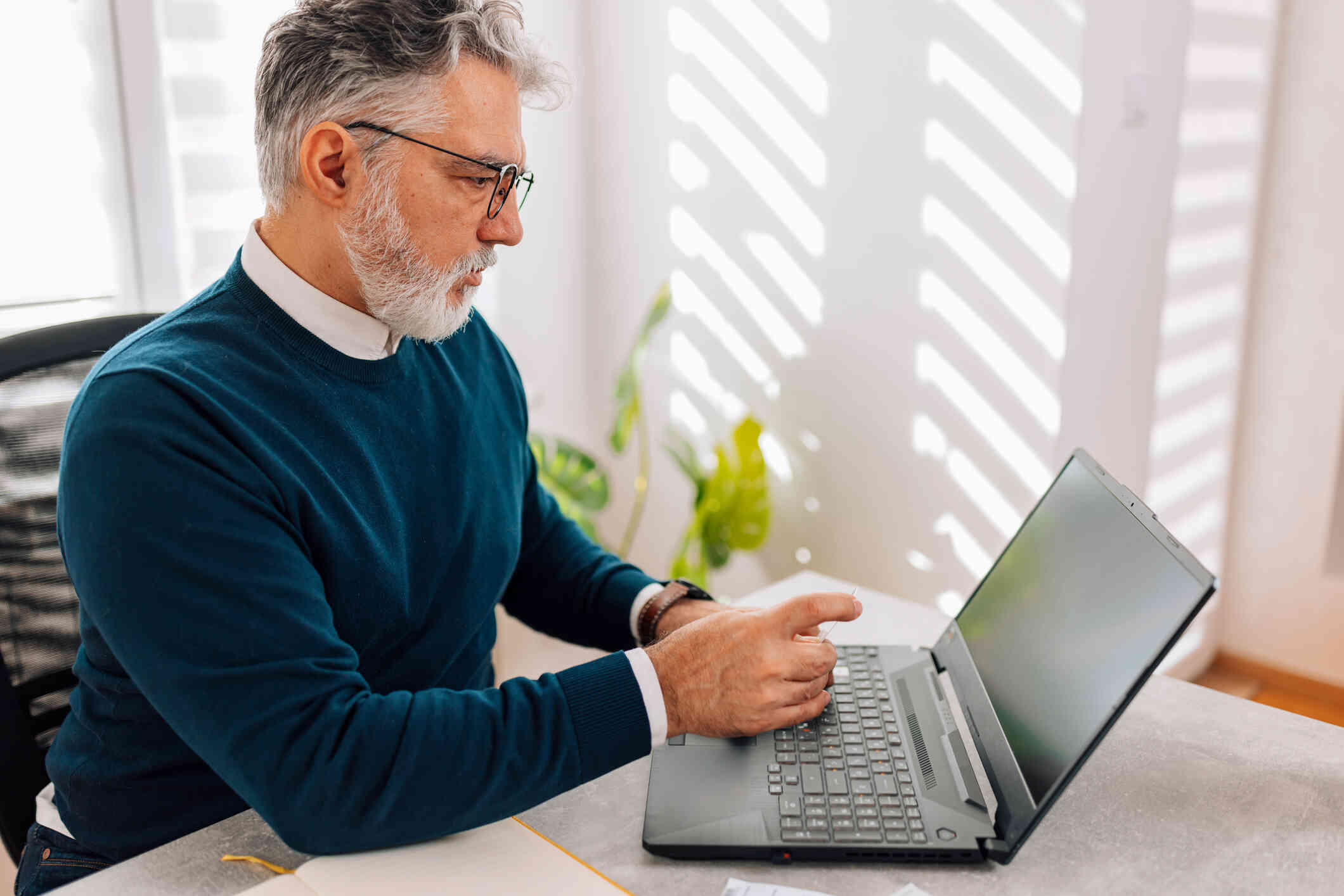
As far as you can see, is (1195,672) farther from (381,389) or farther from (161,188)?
(161,188)

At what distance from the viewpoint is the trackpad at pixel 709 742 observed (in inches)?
36.9

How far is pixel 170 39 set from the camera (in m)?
1.83

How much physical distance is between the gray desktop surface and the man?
0.06 m

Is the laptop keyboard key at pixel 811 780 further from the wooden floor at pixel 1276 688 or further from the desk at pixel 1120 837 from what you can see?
the wooden floor at pixel 1276 688

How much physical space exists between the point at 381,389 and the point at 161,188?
1070 millimetres

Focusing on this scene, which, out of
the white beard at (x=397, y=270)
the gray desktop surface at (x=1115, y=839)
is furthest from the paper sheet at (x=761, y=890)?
the white beard at (x=397, y=270)

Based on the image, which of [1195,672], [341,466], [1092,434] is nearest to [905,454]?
[1092,434]

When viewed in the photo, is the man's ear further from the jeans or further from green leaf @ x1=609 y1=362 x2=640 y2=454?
green leaf @ x1=609 y1=362 x2=640 y2=454

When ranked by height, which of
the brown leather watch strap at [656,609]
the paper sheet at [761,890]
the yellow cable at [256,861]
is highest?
the brown leather watch strap at [656,609]

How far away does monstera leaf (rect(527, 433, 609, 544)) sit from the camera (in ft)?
7.25

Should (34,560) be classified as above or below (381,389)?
below

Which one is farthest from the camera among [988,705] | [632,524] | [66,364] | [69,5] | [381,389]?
[632,524]

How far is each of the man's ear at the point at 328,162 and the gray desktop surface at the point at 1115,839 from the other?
557mm

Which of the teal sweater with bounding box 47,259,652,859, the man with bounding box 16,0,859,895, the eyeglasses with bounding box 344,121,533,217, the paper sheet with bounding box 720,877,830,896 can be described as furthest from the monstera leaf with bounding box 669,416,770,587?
the paper sheet with bounding box 720,877,830,896
